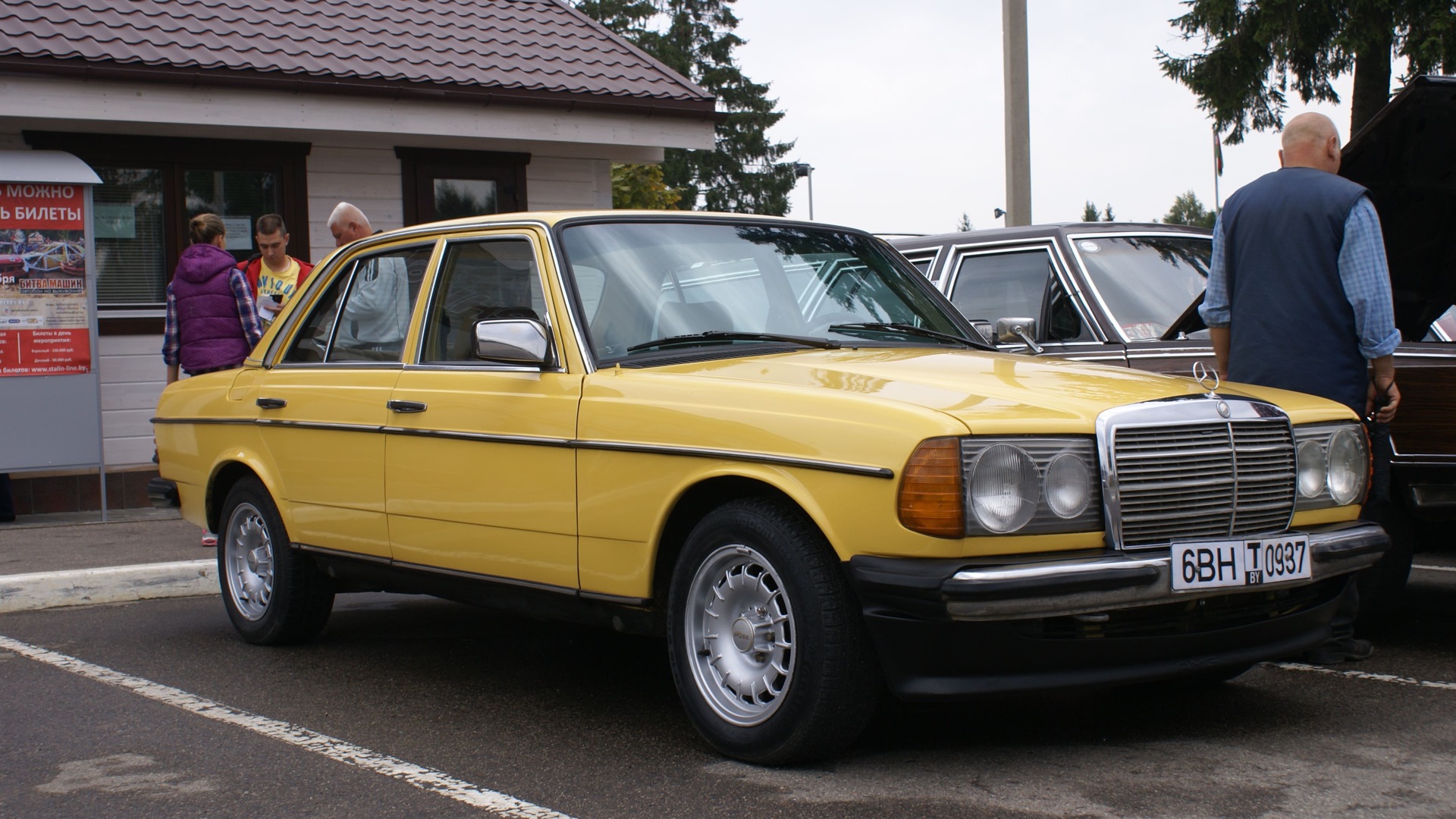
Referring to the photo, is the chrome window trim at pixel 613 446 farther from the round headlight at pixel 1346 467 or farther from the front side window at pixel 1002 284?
the front side window at pixel 1002 284

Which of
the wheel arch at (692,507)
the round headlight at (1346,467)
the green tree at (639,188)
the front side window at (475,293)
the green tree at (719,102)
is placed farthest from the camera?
the green tree at (719,102)

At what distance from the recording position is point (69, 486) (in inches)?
420

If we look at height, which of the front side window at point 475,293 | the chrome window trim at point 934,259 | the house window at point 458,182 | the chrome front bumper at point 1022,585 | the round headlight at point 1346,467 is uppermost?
the house window at point 458,182

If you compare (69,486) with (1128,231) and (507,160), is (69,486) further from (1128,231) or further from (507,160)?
(1128,231)

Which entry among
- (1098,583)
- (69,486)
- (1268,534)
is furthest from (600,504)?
(69,486)

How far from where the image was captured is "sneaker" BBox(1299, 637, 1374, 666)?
212 inches

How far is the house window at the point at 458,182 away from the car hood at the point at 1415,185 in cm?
782

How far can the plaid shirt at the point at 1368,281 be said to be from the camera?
520 centimetres

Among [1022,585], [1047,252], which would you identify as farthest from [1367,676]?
[1047,252]

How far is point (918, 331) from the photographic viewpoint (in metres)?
5.24

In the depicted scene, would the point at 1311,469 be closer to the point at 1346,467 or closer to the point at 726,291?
the point at 1346,467

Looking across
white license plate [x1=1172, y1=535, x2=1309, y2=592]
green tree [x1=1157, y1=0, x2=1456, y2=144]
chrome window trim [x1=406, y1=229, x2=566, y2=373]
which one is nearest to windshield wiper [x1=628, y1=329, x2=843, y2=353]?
chrome window trim [x1=406, y1=229, x2=566, y2=373]

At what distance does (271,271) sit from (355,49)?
350 cm

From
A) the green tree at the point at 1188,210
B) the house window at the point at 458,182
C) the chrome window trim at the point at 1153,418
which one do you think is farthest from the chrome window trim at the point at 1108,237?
the green tree at the point at 1188,210
